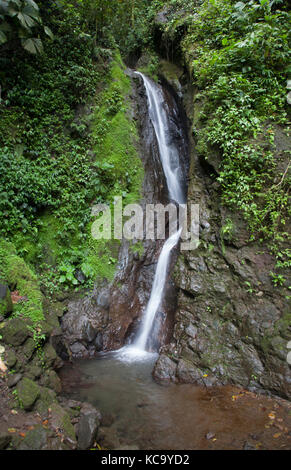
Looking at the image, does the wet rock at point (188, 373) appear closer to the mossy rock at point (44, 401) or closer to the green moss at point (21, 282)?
the mossy rock at point (44, 401)

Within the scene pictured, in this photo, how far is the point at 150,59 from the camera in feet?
47.1

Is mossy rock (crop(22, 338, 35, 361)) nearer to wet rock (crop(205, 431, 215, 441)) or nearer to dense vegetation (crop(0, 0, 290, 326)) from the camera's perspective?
dense vegetation (crop(0, 0, 290, 326))

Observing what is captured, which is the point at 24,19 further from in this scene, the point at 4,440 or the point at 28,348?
the point at 4,440

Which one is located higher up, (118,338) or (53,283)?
(53,283)

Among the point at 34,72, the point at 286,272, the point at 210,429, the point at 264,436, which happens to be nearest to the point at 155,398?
the point at 210,429

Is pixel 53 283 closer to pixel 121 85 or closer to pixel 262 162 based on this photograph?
pixel 262 162

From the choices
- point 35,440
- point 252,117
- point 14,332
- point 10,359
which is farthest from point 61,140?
point 35,440

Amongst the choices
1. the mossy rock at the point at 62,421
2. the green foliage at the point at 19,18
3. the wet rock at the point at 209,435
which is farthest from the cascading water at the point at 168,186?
the green foliage at the point at 19,18

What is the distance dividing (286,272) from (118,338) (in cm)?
436

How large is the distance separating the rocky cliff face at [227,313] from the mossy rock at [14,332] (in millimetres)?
2747

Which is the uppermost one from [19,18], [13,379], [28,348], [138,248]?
[19,18]

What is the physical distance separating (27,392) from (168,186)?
25.9 feet

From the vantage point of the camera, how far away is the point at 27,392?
384 cm

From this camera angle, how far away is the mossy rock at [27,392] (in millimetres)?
3722
